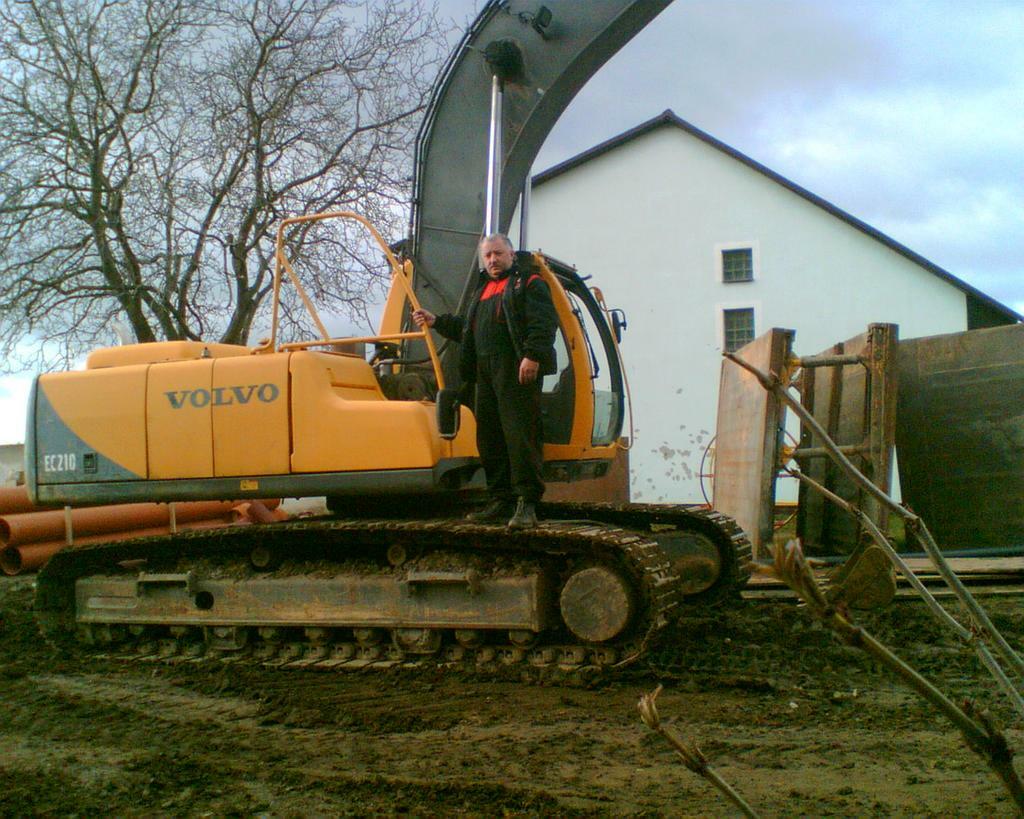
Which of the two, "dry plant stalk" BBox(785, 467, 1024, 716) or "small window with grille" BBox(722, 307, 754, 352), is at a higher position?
"small window with grille" BBox(722, 307, 754, 352)

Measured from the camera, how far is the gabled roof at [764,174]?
2238 cm

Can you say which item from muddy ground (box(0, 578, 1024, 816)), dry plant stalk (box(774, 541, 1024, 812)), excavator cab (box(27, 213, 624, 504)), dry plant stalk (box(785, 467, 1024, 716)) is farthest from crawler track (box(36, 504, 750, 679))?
dry plant stalk (box(774, 541, 1024, 812))

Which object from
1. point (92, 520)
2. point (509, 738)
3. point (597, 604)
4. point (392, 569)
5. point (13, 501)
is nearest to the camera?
point (509, 738)

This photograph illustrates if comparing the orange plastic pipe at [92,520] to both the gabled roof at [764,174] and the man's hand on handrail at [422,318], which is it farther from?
the gabled roof at [764,174]

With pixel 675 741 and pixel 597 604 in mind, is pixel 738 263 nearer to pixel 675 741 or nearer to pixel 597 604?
pixel 597 604

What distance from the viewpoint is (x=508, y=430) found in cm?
521

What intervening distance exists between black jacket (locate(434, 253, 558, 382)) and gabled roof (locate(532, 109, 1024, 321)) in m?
18.8

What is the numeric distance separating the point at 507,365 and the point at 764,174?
778 inches

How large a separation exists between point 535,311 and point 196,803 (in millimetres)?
2854

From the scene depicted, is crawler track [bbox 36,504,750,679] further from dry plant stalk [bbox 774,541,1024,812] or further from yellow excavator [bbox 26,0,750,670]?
dry plant stalk [bbox 774,541,1024,812]

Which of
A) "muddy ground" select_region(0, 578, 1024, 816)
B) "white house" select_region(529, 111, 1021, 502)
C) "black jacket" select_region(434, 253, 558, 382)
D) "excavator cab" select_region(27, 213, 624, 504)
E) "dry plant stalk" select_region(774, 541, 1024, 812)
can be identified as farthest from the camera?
"white house" select_region(529, 111, 1021, 502)

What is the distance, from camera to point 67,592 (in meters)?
6.68

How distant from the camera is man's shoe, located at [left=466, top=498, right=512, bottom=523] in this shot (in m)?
5.41

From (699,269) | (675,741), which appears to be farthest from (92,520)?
(699,269)
